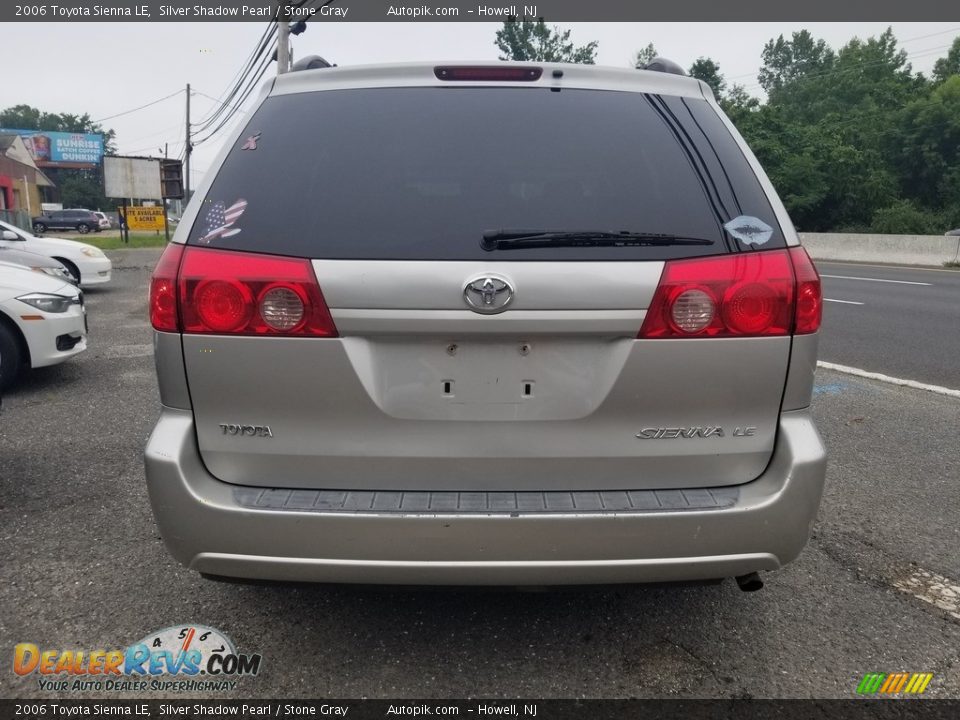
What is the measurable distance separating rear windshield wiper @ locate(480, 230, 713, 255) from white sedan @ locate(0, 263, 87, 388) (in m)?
5.10

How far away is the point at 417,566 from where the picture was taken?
1.96 m

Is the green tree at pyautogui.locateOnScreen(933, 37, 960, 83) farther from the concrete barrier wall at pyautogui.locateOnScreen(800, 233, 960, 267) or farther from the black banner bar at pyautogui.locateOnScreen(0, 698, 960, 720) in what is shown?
the black banner bar at pyautogui.locateOnScreen(0, 698, 960, 720)

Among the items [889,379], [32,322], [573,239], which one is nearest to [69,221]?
[32,322]

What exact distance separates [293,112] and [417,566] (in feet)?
4.69

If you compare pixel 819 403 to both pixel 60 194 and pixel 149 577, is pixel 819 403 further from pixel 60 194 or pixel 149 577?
pixel 60 194

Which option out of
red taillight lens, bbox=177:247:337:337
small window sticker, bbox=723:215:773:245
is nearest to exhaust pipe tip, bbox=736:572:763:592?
small window sticker, bbox=723:215:773:245

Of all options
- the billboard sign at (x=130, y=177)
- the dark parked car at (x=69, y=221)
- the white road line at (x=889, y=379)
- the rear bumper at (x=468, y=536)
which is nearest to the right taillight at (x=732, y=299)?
the rear bumper at (x=468, y=536)

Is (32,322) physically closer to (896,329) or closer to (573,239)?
(573,239)

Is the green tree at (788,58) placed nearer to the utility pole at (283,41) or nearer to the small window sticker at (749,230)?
the utility pole at (283,41)

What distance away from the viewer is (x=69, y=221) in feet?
166

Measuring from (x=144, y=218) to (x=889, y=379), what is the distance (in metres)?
36.2

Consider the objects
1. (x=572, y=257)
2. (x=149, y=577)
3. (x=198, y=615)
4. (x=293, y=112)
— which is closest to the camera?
(x=572, y=257)

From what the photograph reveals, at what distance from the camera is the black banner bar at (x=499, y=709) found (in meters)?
2.12

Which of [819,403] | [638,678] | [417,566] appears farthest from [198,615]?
[819,403]
